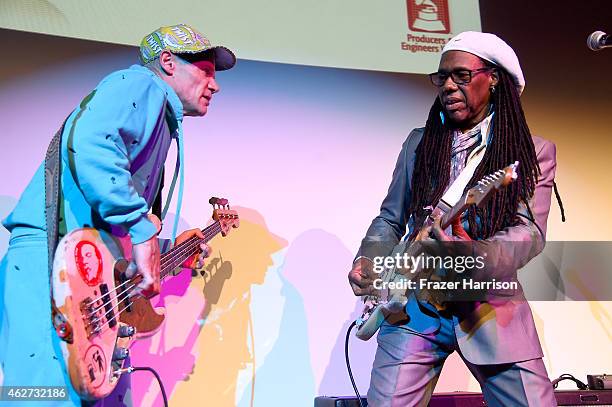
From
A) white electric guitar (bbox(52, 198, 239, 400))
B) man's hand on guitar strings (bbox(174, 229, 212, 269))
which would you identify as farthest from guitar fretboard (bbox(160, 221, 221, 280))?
white electric guitar (bbox(52, 198, 239, 400))

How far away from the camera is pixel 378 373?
7.54 ft

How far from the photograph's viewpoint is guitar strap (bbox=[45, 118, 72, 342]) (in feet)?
5.86

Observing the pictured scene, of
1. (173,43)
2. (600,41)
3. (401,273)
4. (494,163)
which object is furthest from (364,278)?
(600,41)

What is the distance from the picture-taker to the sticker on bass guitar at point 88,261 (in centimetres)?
192

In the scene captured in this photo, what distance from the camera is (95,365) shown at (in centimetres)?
188

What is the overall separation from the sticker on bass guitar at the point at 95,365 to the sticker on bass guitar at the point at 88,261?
0.19 metres

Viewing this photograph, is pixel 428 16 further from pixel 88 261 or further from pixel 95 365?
pixel 95 365

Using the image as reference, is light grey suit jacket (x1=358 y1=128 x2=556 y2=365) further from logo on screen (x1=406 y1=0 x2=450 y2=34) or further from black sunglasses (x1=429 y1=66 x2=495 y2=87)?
logo on screen (x1=406 y1=0 x2=450 y2=34)

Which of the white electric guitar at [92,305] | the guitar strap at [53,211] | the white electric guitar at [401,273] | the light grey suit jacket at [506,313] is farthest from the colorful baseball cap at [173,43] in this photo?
the light grey suit jacket at [506,313]

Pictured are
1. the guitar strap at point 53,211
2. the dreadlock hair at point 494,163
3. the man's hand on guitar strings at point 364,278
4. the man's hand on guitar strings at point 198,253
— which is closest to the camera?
the guitar strap at point 53,211

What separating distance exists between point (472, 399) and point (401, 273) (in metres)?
0.88

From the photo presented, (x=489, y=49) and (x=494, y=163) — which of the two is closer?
(x=494, y=163)

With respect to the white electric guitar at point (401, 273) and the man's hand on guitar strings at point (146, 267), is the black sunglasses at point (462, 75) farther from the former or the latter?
the man's hand on guitar strings at point (146, 267)

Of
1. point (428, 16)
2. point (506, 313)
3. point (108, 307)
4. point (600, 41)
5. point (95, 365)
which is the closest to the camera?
point (95, 365)
